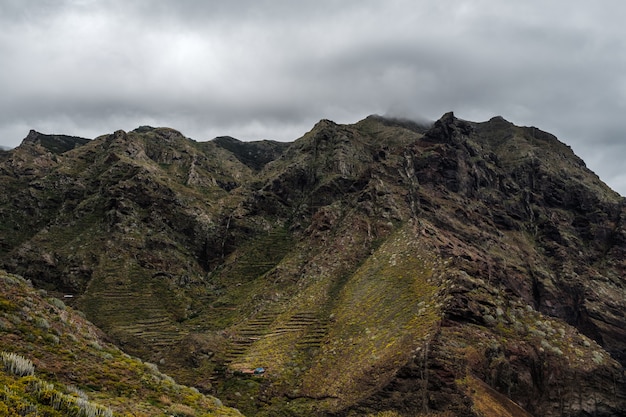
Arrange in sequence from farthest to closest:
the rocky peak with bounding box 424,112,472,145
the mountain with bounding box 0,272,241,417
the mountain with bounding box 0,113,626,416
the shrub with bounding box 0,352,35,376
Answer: the rocky peak with bounding box 424,112,472,145
the mountain with bounding box 0,113,626,416
the shrub with bounding box 0,352,35,376
the mountain with bounding box 0,272,241,417

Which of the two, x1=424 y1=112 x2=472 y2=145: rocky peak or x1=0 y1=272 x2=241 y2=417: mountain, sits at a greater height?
x1=424 y1=112 x2=472 y2=145: rocky peak

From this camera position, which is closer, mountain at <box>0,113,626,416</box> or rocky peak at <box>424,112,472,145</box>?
mountain at <box>0,113,626,416</box>

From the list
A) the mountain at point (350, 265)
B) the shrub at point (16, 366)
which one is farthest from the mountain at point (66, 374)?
the mountain at point (350, 265)

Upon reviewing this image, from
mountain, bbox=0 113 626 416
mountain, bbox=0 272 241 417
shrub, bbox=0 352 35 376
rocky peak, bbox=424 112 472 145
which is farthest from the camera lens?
rocky peak, bbox=424 112 472 145

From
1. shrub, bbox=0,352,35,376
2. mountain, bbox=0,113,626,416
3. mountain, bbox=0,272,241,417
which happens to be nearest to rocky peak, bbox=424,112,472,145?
mountain, bbox=0,113,626,416

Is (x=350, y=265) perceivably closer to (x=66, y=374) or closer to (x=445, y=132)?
(x=66, y=374)

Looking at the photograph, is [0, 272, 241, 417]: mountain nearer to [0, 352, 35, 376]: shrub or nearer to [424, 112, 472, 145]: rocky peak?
[0, 352, 35, 376]: shrub

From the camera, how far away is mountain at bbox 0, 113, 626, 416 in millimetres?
30734

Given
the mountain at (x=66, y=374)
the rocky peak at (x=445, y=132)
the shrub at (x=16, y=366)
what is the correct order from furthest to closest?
the rocky peak at (x=445, y=132), the shrub at (x=16, y=366), the mountain at (x=66, y=374)

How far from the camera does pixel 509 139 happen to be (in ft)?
502

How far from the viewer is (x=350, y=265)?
62.0m

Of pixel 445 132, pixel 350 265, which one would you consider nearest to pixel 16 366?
pixel 350 265

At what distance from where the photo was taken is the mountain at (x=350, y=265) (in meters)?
30.7

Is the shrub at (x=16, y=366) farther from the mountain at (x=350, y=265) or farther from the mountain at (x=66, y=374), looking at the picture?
the mountain at (x=350, y=265)
